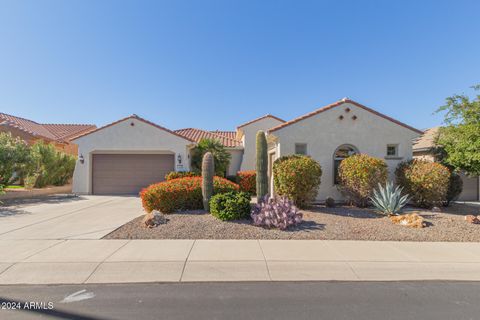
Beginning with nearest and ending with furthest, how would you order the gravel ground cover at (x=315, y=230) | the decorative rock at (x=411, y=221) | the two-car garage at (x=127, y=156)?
the gravel ground cover at (x=315, y=230) < the decorative rock at (x=411, y=221) < the two-car garage at (x=127, y=156)

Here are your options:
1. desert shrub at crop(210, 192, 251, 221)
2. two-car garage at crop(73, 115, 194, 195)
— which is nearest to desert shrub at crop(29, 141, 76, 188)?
two-car garage at crop(73, 115, 194, 195)

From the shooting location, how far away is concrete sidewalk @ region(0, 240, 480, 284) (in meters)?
4.13

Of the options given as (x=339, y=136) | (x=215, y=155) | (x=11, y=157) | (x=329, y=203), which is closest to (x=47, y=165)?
(x=11, y=157)

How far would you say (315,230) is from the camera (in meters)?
6.78

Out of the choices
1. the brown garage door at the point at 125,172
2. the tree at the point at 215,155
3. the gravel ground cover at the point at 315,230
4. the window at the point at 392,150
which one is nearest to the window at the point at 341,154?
the window at the point at 392,150

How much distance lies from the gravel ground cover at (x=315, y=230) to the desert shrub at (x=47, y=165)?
12.1 metres

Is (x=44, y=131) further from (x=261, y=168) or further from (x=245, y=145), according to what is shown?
(x=261, y=168)

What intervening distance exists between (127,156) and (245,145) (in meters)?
8.41

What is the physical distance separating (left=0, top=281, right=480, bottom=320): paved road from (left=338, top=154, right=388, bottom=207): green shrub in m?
5.66

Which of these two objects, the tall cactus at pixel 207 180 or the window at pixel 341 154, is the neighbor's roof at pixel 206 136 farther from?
the tall cactus at pixel 207 180

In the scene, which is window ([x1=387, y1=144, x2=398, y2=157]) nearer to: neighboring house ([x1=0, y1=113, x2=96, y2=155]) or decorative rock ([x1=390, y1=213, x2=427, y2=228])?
decorative rock ([x1=390, y1=213, x2=427, y2=228])

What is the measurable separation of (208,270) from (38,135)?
24569 millimetres

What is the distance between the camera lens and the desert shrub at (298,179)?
9016 mm

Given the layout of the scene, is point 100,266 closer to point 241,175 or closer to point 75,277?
point 75,277
